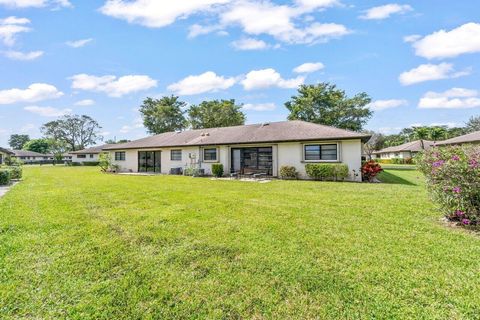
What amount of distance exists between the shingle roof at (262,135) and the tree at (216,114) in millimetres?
16011

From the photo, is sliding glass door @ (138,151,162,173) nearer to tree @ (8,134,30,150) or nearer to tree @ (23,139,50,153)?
tree @ (23,139,50,153)

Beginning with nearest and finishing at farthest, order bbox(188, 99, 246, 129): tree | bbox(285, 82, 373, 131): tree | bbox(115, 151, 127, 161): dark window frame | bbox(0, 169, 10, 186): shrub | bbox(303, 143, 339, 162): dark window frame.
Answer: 1. bbox(0, 169, 10, 186): shrub
2. bbox(303, 143, 339, 162): dark window frame
3. bbox(115, 151, 127, 161): dark window frame
4. bbox(285, 82, 373, 131): tree
5. bbox(188, 99, 246, 129): tree

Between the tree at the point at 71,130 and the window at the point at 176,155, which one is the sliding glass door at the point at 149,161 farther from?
the tree at the point at 71,130

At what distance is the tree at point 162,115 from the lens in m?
44.1

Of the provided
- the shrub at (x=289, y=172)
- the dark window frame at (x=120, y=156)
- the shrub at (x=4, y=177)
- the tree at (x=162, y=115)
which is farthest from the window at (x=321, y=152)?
the tree at (x=162, y=115)

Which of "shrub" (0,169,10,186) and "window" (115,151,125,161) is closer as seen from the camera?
"shrub" (0,169,10,186)

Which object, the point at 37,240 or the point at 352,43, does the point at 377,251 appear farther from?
the point at 352,43

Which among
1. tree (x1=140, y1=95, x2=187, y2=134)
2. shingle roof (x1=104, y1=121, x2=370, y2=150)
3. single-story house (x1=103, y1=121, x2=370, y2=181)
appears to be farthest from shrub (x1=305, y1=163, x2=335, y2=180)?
tree (x1=140, y1=95, x2=187, y2=134)

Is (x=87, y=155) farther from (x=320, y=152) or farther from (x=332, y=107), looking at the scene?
(x=320, y=152)

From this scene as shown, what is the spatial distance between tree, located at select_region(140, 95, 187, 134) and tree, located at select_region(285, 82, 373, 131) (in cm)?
2238

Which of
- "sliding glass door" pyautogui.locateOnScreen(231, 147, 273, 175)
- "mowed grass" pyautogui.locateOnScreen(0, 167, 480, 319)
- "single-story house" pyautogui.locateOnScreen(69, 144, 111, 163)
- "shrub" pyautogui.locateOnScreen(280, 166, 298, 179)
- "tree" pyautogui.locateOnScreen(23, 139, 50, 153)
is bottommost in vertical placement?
"mowed grass" pyautogui.locateOnScreen(0, 167, 480, 319)

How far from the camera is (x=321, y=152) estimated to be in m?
14.6

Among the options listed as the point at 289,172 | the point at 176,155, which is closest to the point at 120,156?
the point at 176,155

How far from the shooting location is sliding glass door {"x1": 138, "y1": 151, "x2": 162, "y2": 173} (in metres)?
22.1
